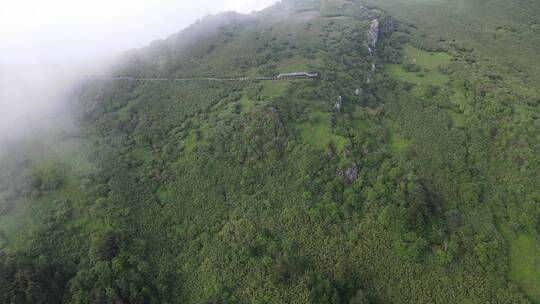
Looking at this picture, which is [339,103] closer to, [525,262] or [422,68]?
[422,68]

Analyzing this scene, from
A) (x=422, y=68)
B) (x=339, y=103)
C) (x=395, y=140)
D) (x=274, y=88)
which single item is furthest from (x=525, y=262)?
(x=422, y=68)

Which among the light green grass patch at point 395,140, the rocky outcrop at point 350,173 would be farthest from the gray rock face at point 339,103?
the rocky outcrop at point 350,173

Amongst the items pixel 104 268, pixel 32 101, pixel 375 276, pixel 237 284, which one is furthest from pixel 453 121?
pixel 32 101

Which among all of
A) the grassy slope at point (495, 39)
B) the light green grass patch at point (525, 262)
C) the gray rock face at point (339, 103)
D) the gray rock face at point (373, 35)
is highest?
the gray rock face at point (373, 35)

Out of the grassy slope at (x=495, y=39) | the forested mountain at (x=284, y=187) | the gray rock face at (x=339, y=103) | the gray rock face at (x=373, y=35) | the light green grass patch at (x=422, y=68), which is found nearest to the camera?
the forested mountain at (x=284, y=187)

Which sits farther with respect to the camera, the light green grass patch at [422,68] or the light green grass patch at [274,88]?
the light green grass patch at [422,68]

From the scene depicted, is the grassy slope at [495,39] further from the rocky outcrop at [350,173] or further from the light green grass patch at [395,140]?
the rocky outcrop at [350,173]

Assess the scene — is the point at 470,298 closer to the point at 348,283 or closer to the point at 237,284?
the point at 348,283
